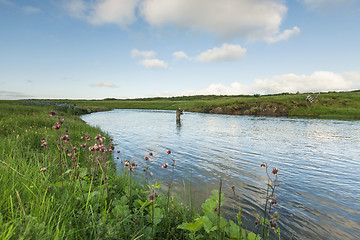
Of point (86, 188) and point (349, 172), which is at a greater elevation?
point (86, 188)

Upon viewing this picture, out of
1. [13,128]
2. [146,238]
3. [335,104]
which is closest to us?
[146,238]

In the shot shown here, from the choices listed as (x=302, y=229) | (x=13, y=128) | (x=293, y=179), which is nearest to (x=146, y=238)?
(x=302, y=229)

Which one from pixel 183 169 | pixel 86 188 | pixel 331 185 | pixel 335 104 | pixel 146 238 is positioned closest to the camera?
pixel 146 238

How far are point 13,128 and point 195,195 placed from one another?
991 cm

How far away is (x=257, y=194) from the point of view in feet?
20.3

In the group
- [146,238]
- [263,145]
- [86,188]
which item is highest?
[86,188]

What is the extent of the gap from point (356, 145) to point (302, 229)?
14233mm

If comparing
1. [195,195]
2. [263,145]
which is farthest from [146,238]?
[263,145]

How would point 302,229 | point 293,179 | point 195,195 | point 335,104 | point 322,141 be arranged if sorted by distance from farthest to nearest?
point 335,104 → point 322,141 → point 293,179 → point 195,195 → point 302,229

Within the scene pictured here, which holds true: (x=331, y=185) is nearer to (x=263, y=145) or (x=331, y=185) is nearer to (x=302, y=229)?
(x=302, y=229)

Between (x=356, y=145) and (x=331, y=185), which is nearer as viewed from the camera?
(x=331, y=185)

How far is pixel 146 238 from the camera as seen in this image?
2.86 m

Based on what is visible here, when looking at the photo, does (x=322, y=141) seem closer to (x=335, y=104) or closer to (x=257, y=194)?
(x=257, y=194)

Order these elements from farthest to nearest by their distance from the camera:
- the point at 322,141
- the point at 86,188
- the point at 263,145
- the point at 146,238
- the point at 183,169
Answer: the point at 322,141
the point at 263,145
the point at 183,169
the point at 86,188
the point at 146,238
